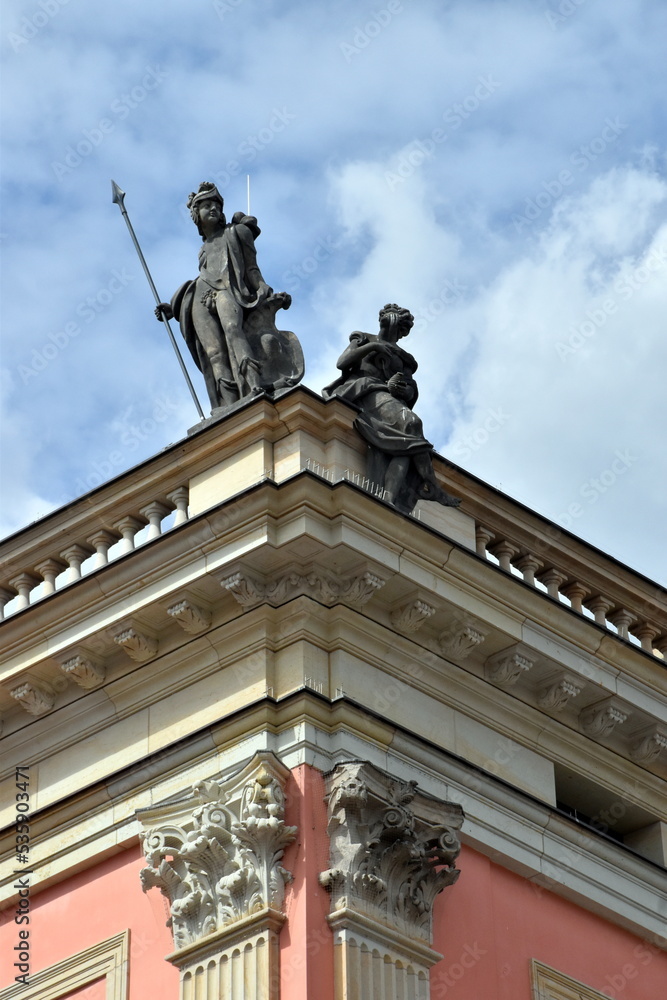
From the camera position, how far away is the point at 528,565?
21141 mm

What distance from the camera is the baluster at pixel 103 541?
67.4ft

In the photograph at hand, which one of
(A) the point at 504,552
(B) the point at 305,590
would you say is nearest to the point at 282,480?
(B) the point at 305,590

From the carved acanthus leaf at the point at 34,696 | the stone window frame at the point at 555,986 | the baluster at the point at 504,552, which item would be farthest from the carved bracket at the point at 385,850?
the baluster at the point at 504,552

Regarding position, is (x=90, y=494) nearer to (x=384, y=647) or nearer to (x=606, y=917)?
(x=384, y=647)

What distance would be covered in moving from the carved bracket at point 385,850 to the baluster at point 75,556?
12.1 feet

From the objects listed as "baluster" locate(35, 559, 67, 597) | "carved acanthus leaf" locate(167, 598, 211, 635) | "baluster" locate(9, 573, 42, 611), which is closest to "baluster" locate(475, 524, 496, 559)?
"carved acanthus leaf" locate(167, 598, 211, 635)

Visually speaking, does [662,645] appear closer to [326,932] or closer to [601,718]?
[601,718]

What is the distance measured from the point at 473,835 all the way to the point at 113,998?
3.16m

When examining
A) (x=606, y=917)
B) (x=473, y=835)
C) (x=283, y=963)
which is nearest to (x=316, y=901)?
(x=283, y=963)

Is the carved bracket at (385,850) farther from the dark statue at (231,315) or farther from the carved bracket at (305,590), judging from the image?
the dark statue at (231,315)

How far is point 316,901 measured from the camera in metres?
17.4

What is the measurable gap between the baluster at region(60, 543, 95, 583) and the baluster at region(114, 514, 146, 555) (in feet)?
1.37

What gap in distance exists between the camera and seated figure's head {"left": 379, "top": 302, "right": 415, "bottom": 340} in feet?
70.7
